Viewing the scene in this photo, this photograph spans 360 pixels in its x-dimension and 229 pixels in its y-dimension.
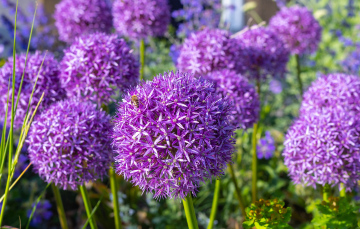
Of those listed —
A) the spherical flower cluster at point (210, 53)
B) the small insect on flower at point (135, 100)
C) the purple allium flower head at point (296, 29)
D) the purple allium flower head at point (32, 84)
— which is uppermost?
the purple allium flower head at point (296, 29)

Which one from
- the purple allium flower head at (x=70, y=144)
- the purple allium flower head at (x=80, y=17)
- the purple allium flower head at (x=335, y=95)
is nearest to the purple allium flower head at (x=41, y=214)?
the purple allium flower head at (x=70, y=144)

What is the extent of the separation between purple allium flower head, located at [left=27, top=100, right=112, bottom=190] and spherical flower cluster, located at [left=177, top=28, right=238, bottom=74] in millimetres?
1076

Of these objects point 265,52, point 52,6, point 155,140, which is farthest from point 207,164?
point 52,6

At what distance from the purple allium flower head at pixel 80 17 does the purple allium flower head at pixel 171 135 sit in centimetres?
228

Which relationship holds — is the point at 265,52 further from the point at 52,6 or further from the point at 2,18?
the point at 52,6

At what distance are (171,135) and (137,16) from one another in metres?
2.39

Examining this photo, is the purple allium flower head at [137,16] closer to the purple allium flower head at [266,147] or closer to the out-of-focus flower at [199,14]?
the out-of-focus flower at [199,14]

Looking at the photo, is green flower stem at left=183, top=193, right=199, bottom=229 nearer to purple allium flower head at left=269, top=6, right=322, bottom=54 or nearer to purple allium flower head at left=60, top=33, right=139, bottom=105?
purple allium flower head at left=60, top=33, right=139, bottom=105

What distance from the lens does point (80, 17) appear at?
3939 mm

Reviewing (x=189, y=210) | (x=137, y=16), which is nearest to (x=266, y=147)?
(x=137, y=16)

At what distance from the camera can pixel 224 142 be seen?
2006 millimetres

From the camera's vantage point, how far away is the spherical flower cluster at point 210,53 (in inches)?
129

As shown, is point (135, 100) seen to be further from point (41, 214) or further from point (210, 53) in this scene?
point (41, 214)

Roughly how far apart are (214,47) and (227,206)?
186cm
